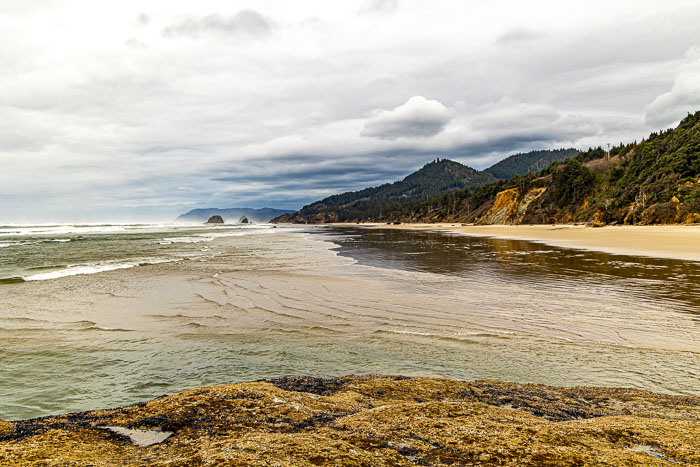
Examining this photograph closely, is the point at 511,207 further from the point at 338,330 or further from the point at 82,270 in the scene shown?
the point at 338,330

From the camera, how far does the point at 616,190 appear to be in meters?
66.4

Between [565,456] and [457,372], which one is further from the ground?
[565,456]

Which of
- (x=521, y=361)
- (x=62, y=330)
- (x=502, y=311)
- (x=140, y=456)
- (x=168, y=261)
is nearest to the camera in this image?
(x=140, y=456)

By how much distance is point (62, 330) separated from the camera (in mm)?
9477

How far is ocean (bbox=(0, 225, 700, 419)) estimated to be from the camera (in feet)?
20.9

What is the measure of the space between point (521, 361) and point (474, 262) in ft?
51.9

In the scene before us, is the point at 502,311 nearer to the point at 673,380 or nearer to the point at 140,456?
the point at 673,380

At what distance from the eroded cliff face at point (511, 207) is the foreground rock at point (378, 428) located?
9766 centimetres

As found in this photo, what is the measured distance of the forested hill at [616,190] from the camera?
50.7 metres

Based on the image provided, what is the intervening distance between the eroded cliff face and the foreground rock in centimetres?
9766

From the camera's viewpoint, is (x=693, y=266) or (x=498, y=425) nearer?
(x=498, y=425)

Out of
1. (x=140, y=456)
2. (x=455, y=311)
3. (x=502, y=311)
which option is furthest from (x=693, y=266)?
(x=140, y=456)

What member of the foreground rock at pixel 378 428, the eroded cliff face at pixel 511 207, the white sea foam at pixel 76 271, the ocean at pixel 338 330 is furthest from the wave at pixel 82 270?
the eroded cliff face at pixel 511 207

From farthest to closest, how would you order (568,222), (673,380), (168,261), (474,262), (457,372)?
1. (568,222)
2. (168,261)
3. (474,262)
4. (457,372)
5. (673,380)
